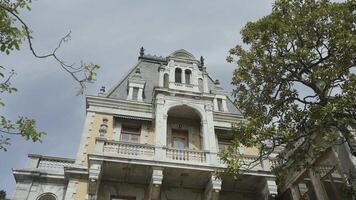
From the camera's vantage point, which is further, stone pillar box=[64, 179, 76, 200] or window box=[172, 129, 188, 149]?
window box=[172, 129, 188, 149]

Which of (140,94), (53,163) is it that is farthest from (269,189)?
(53,163)

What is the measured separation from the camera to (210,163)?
1684cm

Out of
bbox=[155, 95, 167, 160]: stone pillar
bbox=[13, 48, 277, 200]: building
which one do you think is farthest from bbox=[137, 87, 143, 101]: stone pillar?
bbox=[155, 95, 167, 160]: stone pillar

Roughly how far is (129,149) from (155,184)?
2.43m

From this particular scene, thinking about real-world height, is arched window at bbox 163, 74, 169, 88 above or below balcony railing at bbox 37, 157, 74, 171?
above

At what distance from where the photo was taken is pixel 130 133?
19547 millimetres

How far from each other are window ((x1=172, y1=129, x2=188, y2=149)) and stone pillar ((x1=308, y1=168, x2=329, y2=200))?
7.36 m

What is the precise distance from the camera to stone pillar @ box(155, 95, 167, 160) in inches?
664

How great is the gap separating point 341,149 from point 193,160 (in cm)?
712

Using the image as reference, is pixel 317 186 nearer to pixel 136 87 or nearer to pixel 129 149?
pixel 129 149

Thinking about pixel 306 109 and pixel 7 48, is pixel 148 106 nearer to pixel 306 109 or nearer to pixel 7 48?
pixel 306 109

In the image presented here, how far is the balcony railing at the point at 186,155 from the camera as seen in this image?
55.6ft

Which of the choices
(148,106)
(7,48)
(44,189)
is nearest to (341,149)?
(148,106)

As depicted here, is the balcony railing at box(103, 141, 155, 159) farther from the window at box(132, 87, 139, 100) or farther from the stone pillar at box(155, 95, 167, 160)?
the window at box(132, 87, 139, 100)
